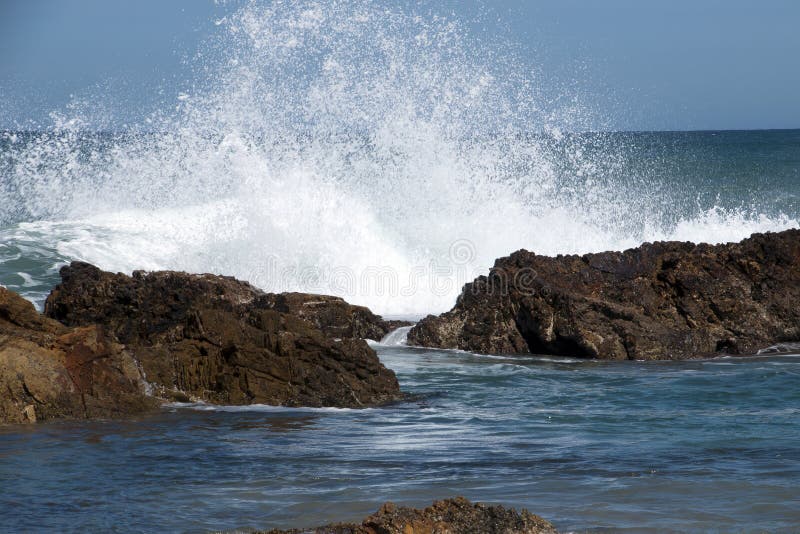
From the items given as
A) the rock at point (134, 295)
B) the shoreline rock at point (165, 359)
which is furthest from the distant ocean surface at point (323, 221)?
the shoreline rock at point (165, 359)

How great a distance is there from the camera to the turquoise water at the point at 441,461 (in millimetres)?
4773

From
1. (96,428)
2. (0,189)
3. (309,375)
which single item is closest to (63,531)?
(96,428)

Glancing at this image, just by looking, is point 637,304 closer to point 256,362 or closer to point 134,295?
point 256,362

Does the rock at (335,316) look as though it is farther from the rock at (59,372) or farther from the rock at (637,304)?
the rock at (59,372)

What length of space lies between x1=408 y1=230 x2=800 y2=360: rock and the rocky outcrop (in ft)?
19.2

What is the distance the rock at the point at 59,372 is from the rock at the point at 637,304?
408 cm

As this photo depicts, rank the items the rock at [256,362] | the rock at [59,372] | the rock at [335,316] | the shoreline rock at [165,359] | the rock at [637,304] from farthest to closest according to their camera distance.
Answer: the rock at [335,316] → the rock at [637,304] → the rock at [256,362] → the shoreline rock at [165,359] → the rock at [59,372]

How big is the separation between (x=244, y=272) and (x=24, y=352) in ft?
26.2

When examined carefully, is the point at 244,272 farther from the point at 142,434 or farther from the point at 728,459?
the point at 728,459

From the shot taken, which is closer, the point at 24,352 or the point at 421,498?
the point at 421,498

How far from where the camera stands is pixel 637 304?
401 inches

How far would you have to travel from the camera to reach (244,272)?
1455 cm

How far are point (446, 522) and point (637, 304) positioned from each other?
21.5 feet

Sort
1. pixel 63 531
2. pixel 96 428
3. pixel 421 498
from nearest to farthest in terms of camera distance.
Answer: pixel 63 531 → pixel 421 498 → pixel 96 428
